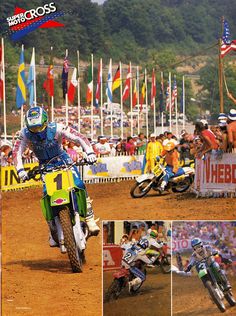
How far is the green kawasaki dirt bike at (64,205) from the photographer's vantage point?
14484mm

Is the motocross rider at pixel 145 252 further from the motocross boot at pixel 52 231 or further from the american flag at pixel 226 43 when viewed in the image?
the american flag at pixel 226 43

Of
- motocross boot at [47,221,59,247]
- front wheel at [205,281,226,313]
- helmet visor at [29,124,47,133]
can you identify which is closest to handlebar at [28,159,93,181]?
helmet visor at [29,124,47,133]

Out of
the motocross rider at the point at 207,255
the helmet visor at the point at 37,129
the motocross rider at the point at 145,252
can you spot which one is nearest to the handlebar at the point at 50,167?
the helmet visor at the point at 37,129

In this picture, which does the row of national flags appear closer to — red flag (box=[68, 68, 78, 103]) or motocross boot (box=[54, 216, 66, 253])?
red flag (box=[68, 68, 78, 103])

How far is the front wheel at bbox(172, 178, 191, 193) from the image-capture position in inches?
590

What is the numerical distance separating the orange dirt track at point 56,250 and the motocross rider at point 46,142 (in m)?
0.24

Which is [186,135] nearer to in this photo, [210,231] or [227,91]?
[227,91]

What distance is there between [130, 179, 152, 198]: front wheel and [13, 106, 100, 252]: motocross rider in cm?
61

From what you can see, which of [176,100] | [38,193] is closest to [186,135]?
[176,100]

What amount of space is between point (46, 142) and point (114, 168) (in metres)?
1.77

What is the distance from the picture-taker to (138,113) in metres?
15.4

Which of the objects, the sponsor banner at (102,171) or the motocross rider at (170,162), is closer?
the motocross rider at (170,162)

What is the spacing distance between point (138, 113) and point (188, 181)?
82 centimetres

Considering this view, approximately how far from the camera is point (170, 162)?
54.4ft
